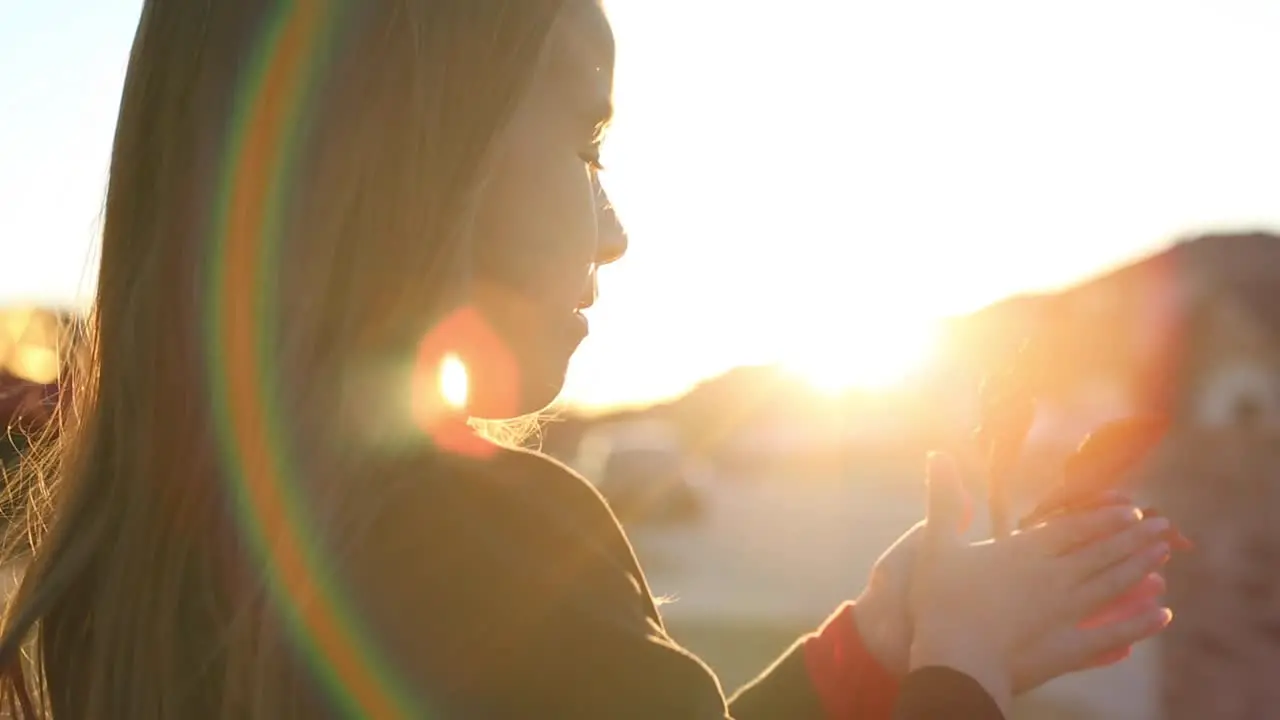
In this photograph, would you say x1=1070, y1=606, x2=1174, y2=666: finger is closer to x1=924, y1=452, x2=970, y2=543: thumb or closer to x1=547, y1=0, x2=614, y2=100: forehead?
x1=924, y1=452, x2=970, y2=543: thumb

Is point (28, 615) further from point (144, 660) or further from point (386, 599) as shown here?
point (386, 599)

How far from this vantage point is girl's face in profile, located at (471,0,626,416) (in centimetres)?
108

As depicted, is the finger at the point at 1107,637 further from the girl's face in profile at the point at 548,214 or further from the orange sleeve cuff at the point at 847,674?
the girl's face in profile at the point at 548,214

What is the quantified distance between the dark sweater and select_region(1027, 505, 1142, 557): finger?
0.37 metres

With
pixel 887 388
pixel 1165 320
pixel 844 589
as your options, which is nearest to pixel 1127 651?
pixel 1165 320

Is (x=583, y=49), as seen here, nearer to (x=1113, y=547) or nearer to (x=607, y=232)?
(x=607, y=232)

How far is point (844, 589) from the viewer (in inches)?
284

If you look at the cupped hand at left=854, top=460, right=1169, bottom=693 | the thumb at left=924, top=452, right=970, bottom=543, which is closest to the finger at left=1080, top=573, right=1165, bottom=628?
the cupped hand at left=854, top=460, right=1169, bottom=693

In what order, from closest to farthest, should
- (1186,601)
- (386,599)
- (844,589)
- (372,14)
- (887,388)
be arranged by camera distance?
(386,599)
(372,14)
(1186,601)
(844,589)
(887,388)

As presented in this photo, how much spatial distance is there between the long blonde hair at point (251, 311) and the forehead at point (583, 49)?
0.17 ft

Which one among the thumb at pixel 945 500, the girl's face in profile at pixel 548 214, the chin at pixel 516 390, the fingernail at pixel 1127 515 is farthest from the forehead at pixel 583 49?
the fingernail at pixel 1127 515

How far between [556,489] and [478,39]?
37 cm

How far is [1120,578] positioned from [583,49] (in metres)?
0.67

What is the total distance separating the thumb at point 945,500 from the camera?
4.04ft
